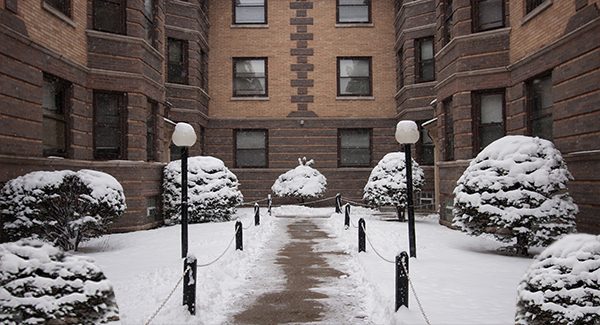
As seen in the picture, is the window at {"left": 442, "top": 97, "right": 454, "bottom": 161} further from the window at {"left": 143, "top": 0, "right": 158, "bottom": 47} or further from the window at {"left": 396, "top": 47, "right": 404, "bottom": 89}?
the window at {"left": 143, "top": 0, "right": 158, "bottom": 47}

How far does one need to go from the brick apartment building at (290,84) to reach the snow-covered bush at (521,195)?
76 cm

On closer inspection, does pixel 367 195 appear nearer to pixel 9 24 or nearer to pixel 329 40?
pixel 329 40

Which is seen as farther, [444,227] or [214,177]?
[214,177]

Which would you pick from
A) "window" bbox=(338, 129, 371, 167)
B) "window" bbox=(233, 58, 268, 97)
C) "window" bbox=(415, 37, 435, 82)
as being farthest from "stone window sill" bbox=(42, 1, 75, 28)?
"window" bbox=(338, 129, 371, 167)

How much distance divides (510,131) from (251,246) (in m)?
8.11

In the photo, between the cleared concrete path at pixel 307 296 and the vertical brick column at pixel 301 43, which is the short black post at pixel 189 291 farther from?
the vertical brick column at pixel 301 43

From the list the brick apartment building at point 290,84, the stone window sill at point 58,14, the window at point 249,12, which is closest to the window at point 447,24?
the brick apartment building at point 290,84

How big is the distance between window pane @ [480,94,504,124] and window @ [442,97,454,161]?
57.7 inches

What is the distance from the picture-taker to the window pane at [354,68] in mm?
27645

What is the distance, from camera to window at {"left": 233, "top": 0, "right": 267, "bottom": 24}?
27531mm

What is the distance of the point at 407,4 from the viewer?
2417 cm

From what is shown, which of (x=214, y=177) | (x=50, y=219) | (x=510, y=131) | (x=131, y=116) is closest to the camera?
(x=50, y=219)

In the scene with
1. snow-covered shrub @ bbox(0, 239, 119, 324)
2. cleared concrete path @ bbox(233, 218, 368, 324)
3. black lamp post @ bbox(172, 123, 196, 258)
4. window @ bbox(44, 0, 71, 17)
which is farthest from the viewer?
window @ bbox(44, 0, 71, 17)

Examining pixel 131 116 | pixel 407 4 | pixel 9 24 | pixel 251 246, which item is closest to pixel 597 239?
pixel 251 246
